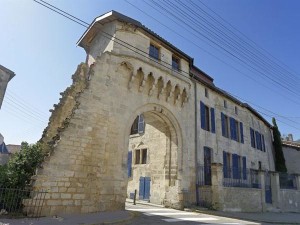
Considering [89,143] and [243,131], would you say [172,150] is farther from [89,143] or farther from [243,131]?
[243,131]

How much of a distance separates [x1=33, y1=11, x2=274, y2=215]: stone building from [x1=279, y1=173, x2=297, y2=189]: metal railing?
260cm

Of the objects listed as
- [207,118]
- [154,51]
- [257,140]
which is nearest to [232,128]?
[207,118]

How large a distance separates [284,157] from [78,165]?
2385cm

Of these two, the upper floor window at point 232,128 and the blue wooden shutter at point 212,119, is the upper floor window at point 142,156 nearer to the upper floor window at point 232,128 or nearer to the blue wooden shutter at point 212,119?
the blue wooden shutter at point 212,119

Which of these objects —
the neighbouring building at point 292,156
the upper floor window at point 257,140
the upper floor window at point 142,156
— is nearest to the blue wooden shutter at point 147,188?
the upper floor window at point 142,156

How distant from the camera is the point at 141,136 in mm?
15938

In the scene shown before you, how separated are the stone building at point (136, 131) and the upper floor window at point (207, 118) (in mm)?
69

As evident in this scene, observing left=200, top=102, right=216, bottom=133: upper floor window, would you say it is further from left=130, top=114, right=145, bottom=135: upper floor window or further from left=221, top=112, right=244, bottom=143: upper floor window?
left=130, top=114, right=145, bottom=135: upper floor window

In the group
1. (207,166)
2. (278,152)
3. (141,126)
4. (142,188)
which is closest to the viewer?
(142,188)

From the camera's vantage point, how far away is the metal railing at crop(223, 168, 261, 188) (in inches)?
587

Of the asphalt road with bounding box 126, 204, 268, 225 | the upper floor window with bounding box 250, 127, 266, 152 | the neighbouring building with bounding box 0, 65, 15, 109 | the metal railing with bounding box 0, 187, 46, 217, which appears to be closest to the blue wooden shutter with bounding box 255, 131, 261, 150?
the upper floor window with bounding box 250, 127, 266, 152

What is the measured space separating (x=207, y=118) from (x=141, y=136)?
4.69 metres

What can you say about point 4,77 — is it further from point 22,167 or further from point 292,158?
point 292,158

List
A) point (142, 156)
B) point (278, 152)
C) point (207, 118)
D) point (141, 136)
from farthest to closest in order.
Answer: point (278, 152), point (207, 118), point (141, 136), point (142, 156)
